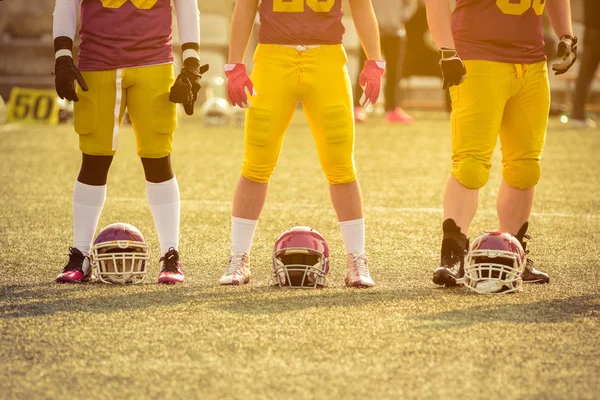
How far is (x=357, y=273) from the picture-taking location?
4.66 metres

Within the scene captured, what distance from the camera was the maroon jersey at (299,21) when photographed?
457 cm

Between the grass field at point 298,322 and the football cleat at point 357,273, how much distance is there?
10 centimetres

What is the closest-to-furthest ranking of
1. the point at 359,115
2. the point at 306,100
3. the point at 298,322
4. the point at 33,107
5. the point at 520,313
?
1. the point at 298,322
2. the point at 520,313
3. the point at 306,100
4. the point at 359,115
5. the point at 33,107

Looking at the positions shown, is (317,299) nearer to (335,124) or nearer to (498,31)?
(335,124)

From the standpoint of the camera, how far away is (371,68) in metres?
4.68

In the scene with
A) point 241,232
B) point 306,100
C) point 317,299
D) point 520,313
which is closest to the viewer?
point 520,313

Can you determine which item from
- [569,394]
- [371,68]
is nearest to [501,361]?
[569,394]

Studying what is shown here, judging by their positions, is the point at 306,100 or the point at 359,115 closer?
the point at 306,100

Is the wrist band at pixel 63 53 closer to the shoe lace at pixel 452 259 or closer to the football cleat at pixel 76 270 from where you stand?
the football cleat at pixel 76 270

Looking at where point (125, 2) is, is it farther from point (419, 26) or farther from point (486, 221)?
point (419, 26)

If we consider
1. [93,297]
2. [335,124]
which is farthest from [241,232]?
[93,297]

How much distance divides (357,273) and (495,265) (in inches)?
24.3

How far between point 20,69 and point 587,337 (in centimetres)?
1613

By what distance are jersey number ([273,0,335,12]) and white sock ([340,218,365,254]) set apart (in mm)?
961
